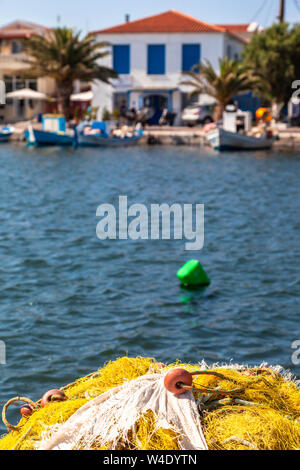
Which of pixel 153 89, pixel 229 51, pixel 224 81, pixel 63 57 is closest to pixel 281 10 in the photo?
pixel 229 51

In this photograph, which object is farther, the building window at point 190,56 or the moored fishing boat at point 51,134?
the building window at point 190,56

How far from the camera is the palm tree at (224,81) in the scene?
47.2 m

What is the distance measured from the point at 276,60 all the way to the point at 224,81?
4.95m

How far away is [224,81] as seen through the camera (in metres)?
47.0

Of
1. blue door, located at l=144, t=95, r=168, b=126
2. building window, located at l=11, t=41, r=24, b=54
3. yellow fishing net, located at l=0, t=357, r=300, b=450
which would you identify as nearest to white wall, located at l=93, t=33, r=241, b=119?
blue door, located at l=144, t=95, r=168, b=126

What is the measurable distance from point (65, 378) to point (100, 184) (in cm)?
1992

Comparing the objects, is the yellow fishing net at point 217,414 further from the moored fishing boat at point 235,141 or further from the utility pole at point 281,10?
the utility pole at point 281,10

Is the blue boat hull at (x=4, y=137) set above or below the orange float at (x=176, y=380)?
below

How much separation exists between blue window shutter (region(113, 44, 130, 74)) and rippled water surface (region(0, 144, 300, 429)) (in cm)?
2970

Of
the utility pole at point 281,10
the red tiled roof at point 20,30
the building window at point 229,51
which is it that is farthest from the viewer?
the red tiled roof at point 20,30

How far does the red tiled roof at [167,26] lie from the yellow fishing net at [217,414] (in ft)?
163

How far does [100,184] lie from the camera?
27781 millimetres

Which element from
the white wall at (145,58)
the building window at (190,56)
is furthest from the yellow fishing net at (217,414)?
the building window at (190,56)
